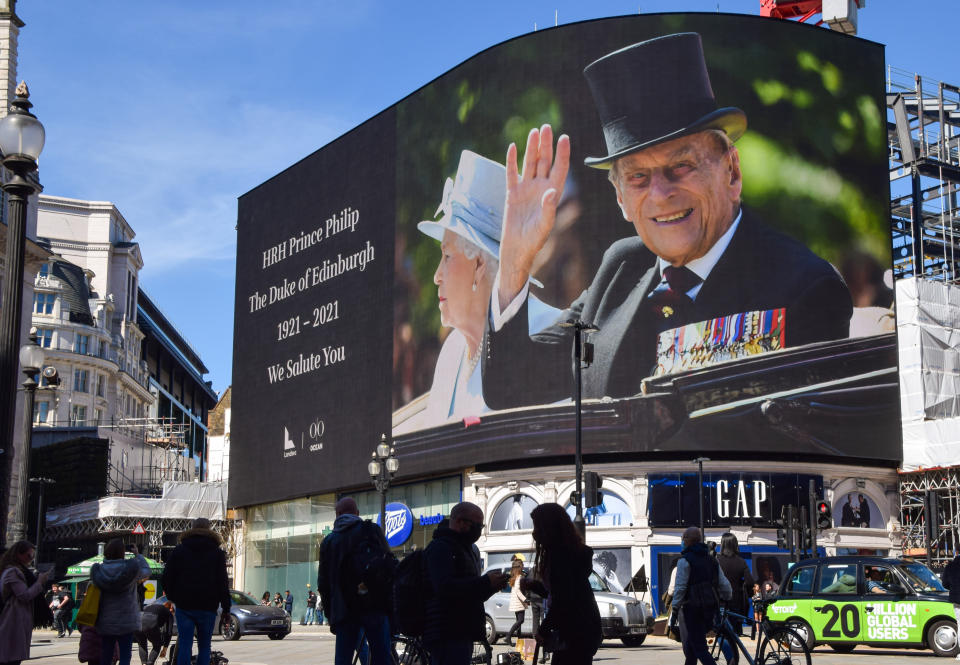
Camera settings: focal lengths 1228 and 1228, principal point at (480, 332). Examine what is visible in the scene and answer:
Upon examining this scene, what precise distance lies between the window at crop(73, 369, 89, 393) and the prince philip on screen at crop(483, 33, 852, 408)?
228 ft

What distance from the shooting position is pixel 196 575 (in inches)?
465

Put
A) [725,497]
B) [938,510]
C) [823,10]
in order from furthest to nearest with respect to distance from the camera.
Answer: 1. [823,10]
2. [938,510]
3. [725,497]

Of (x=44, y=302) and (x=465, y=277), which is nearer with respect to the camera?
(x=465, y=277)

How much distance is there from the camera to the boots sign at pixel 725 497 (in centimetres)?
4656

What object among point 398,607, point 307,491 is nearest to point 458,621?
point 398,607

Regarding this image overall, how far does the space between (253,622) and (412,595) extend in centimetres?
2721

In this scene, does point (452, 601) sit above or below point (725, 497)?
→ below

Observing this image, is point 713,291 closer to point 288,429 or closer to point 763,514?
point 763,514

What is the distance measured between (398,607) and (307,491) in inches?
2028

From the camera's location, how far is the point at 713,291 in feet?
153

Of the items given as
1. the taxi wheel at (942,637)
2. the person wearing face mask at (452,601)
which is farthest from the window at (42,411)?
the person wearing face mask at (452,601)

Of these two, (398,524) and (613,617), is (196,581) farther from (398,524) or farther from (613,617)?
(398,524)

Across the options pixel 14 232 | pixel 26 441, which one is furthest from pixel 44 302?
pixel 14 232

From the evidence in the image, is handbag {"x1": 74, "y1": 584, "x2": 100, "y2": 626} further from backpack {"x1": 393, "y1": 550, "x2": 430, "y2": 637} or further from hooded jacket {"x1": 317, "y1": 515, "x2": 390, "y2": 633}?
backpack {"x1": 393, "y1": 550, "x2": 430, "y2": 637}
